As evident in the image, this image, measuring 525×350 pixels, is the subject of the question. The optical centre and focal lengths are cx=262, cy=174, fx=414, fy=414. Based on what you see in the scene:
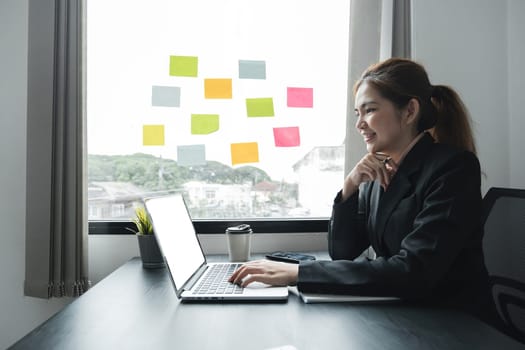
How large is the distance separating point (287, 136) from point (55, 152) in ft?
3.16

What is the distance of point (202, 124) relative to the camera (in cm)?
184

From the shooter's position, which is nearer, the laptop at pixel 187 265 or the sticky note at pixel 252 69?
the laptop at pixel 187 265

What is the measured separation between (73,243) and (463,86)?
177 centimetres

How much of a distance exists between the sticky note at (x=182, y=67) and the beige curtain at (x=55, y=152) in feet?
1.26

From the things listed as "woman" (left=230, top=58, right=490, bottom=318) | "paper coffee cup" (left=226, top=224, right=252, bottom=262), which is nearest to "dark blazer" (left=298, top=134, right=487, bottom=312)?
"woman" (left=230, top=58, right=490, bottom=318)

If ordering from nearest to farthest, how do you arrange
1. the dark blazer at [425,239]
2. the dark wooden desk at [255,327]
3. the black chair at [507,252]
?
the dark wooden desk at [255,327]
the dark blazer at [425,239]
the black chair at [507,252]

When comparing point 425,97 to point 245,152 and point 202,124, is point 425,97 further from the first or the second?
point 202,124

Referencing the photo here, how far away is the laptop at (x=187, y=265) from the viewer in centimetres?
98

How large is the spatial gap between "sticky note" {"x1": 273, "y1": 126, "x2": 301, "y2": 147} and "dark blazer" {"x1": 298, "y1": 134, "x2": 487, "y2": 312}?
0.71 metres

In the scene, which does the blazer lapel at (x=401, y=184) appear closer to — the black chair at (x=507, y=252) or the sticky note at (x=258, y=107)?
the black chair at (x=507, y=252)

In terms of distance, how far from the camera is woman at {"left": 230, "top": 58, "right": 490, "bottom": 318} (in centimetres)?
95

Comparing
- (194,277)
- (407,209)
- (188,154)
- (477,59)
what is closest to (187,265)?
(194,277)

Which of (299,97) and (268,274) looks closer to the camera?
(268,274)

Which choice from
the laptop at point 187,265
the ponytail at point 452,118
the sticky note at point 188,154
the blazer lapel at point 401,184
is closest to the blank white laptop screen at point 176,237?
the laptop at point 187,265
